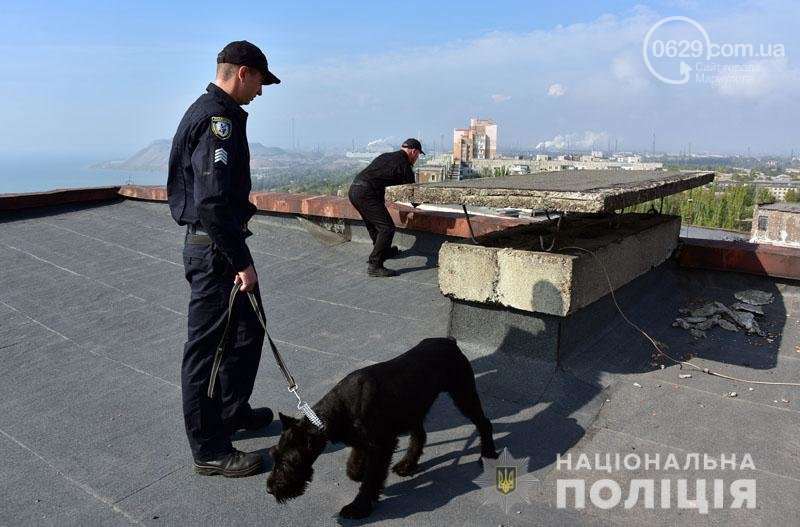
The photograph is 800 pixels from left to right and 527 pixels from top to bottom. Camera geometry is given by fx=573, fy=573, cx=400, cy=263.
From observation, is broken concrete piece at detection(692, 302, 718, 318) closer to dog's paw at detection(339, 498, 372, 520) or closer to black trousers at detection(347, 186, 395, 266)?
black trousers at detection(347, 186, 395, 266)

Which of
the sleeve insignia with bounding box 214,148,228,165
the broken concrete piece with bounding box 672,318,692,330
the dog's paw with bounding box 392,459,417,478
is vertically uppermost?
the sleeve insignia with bounding box 214,148,228,165

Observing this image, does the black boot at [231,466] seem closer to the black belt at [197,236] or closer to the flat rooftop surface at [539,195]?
the black belt at [197,236]

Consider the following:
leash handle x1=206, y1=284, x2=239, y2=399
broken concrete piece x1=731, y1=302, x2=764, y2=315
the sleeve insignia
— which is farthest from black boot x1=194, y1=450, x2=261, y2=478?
broken concrete piece x1=731, y1=302, x2=764, y2=315

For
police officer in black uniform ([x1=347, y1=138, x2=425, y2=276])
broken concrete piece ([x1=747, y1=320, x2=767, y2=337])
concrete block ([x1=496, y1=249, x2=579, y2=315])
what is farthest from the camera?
police officer in black uniform ([x1=347, y1=138, x2=425, y2=276])

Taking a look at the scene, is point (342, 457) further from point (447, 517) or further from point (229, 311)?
point (229, 311)

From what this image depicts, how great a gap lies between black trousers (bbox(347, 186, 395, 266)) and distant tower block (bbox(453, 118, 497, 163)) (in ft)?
174

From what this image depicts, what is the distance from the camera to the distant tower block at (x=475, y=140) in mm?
61781

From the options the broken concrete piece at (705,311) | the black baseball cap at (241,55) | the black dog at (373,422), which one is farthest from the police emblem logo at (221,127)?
the broken concrete piece at (705,311)

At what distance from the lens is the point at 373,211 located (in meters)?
6.45

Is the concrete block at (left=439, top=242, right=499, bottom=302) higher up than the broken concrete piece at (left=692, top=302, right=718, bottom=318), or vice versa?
the concrete block at (left=439, top=242, right=499, bottom=302)

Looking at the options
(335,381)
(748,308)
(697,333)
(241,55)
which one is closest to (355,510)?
(335,381)

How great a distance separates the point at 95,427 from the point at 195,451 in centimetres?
77

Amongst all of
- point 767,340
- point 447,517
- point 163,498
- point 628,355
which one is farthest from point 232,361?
point 767,340

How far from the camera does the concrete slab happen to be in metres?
3.57
